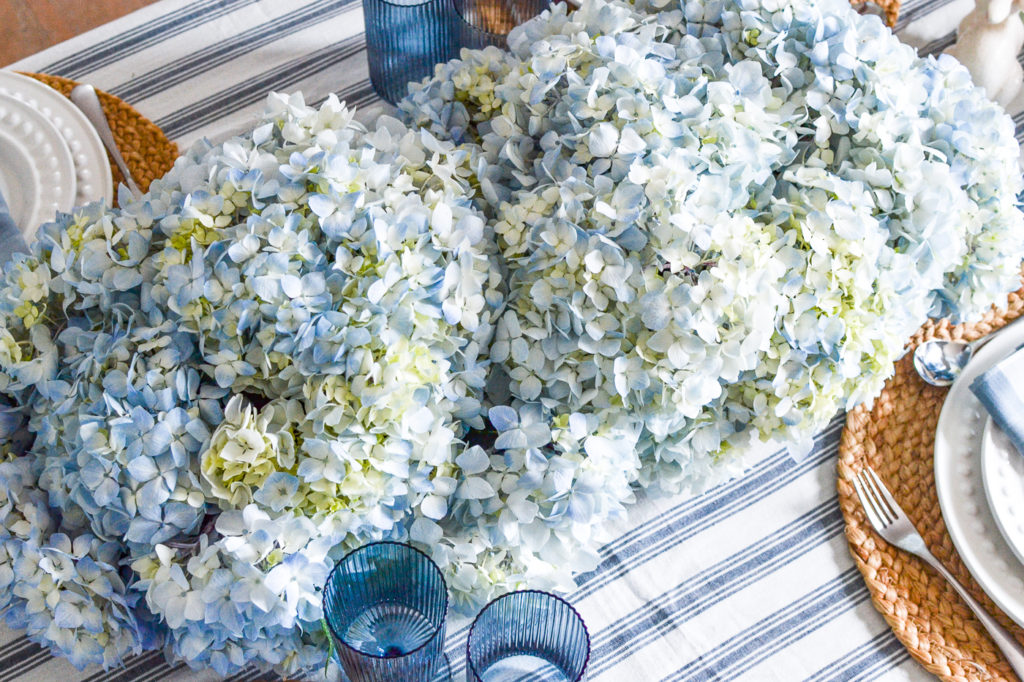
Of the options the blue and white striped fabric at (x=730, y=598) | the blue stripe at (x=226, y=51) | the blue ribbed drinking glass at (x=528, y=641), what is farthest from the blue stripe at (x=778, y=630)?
the blue stripe at (x=226, y=51)

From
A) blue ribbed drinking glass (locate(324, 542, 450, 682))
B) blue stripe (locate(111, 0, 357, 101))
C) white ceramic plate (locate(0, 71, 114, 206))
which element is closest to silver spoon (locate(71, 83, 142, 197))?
white ceramic plate (locate(0, 71, 114, 206))

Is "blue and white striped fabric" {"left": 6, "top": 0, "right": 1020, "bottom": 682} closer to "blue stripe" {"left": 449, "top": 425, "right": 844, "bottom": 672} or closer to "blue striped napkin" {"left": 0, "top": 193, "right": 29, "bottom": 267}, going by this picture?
"blue stripe" {"left": 449, "top": 425, "right": 844, "bottom": 672}

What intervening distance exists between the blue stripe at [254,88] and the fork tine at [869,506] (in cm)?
62

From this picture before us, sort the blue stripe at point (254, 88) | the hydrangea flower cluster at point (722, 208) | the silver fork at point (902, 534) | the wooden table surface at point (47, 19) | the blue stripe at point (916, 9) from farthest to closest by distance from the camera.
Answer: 1. the wooden table surface at point (47, 19)
2. the blue stripe at point (916, 9)
3. the blue stripe at point (254, 88)
4. the silver fork at point (902, 534)
5. the hydrangea flower cluster at point (722, 208)

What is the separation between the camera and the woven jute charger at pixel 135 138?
0.84 metres

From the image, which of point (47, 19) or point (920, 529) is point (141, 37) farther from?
point (920, 529)

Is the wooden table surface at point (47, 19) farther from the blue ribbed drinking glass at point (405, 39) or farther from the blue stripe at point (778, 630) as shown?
the blue stripe at point (778, 630)

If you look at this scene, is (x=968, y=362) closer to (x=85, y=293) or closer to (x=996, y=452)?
(x=996, y=452)

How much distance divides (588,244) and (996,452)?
0.39m

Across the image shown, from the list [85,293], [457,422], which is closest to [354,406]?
[457,422]

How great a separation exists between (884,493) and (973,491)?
0.06 m

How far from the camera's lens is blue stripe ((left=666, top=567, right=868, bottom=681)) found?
72 centimetres

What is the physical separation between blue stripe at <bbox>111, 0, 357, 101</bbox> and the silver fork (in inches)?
26.9

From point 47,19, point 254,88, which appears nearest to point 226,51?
point 254,88
